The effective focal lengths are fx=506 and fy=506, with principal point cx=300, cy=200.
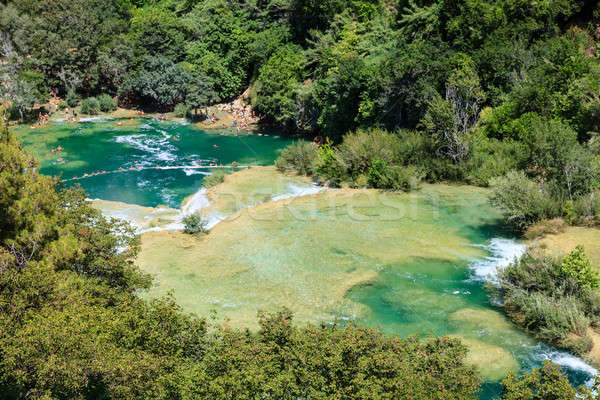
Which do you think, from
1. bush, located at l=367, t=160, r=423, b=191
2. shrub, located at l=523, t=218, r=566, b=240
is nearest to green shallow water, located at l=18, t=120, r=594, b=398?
bush, located at l=367, t=160, r=423, b=191

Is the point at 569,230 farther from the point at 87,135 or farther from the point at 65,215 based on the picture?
the point at 87,135

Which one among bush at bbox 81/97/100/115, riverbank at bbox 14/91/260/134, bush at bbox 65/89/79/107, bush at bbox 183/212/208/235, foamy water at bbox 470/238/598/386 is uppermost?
bush at bbox 65/89/79/107

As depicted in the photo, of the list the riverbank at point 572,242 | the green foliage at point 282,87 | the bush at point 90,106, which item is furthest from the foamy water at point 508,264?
the bush at point 90,106

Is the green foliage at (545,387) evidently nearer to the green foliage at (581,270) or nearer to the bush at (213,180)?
the green foliage at (581,270)

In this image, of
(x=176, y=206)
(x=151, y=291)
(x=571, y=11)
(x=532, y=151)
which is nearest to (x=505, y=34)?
(x=571, y=11)

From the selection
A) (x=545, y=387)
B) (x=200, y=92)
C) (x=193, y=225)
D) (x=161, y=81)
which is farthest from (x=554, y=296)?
(x=161, y=81)

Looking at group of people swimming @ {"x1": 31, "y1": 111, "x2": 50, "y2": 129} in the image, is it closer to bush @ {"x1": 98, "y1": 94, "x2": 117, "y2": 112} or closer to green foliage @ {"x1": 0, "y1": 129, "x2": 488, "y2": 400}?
bush @ {"x1": 98, "y1": 94, "x2": 117, "y2": 112}
